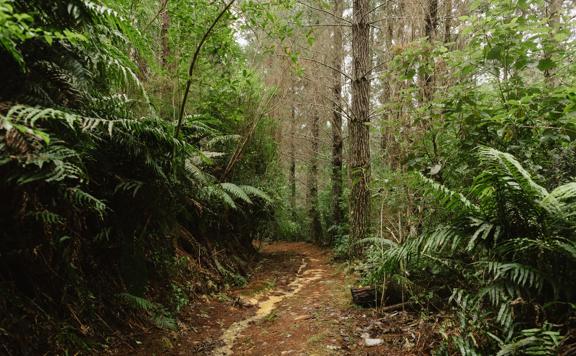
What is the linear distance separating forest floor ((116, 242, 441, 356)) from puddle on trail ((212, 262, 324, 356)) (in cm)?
1

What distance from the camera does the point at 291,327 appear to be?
3.75 m

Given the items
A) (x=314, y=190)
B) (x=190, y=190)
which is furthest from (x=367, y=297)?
(x=314, y=190)

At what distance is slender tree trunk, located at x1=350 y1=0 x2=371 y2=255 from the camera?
6.61m

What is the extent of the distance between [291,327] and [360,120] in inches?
171

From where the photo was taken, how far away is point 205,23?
5531 millimetres

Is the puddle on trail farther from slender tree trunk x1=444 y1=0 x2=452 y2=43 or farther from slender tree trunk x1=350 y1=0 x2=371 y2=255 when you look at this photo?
slender tree trunk x1=444 y1=0 x2=452 y2=43

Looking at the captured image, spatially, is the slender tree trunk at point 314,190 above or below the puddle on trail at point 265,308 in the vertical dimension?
above

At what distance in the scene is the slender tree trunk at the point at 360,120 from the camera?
661 cm

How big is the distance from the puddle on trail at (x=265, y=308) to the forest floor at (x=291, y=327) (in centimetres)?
1

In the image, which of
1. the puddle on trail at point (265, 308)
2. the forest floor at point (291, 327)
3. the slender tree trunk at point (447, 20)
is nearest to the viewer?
the forest floor at point (291, 327)

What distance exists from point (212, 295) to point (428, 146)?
400 centimetres

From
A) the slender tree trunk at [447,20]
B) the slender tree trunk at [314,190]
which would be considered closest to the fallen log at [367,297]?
the slender tree trunk at [447,20]

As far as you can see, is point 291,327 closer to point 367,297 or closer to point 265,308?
point 367,297

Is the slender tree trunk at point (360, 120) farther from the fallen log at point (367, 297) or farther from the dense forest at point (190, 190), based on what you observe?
the fallen log at point (367, 297)
